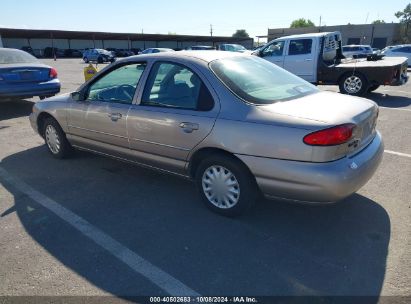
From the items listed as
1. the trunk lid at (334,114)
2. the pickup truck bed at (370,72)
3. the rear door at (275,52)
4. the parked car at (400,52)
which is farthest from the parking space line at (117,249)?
the parked car at (400,52)

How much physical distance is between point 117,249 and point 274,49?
1039 centimetres

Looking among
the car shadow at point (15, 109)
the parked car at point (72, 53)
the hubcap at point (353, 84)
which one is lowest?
Result: the car shadow at point (15, 109)

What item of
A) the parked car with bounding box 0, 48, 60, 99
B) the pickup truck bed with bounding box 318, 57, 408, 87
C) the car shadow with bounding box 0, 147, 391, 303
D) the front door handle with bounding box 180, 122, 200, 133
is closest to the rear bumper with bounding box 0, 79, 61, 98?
the parked car with bounding box 0, 48, 60, 99

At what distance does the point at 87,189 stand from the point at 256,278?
8.25ft

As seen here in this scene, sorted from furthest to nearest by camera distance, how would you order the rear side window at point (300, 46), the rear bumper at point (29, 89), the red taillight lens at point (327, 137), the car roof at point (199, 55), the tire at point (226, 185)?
the rear side window at point (300, 46)
the rear bumper at point (29, 89)
the car roof at point (199, 55)
the tire at point (226, 185)
the red taillight lens at point (327, 137)

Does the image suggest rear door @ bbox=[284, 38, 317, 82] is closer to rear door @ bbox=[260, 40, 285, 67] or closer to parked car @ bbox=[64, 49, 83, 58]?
rear door @ bbox=[260, 40, 285, 67]

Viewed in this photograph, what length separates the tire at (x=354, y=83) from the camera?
997 centimetres

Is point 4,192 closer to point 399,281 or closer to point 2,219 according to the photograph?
point 2,219

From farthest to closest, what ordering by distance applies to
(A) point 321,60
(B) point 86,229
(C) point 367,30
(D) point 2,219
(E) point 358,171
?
1. (C) point 367,30
2. (A) point 321,60
3. (D) point 2,219
4. (B) point 86,229
5. (E) point 358,171

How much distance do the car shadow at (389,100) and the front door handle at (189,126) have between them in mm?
7746

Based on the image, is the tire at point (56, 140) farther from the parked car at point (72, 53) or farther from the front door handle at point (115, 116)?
the parked car at point (72, 53)

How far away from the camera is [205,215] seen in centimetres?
362

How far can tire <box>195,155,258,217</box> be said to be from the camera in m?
3.29

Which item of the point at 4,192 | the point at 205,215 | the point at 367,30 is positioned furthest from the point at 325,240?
the point at 367,30
